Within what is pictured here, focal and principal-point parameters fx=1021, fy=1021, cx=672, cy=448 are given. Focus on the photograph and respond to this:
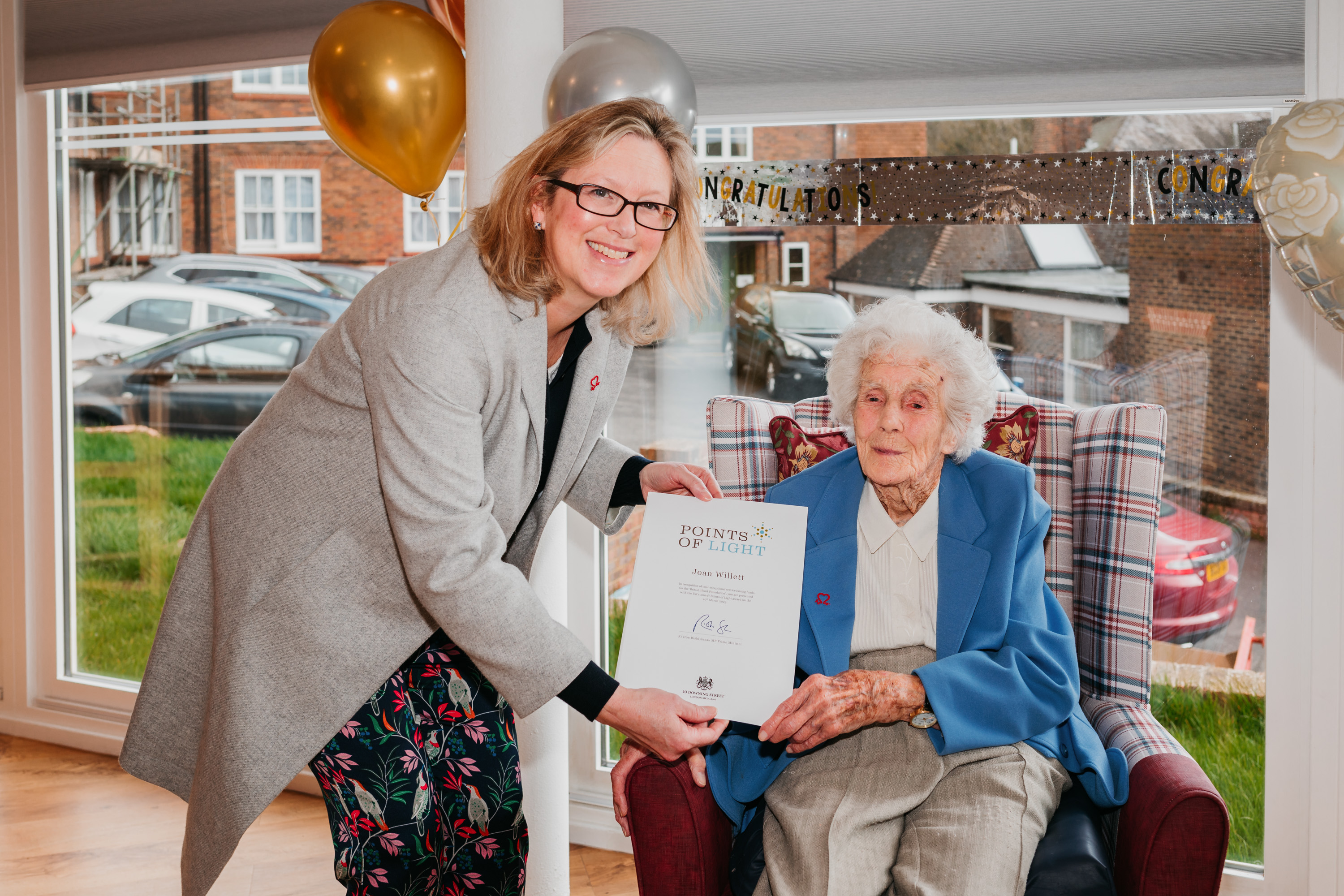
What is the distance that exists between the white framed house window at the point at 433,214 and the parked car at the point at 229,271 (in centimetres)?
31

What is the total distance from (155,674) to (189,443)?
6.58 feet

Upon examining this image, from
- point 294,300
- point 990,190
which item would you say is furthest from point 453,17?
point 990,190

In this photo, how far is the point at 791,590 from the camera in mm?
1647

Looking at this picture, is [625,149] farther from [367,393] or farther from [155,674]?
[155,674]

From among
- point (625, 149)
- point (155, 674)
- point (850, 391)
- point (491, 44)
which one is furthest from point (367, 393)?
point (491, 44)

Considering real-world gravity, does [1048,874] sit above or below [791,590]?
below

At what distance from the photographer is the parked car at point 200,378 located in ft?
10.9

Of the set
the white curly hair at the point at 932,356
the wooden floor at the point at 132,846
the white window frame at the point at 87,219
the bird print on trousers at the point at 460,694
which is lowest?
the wooden floor at the point at 132,846

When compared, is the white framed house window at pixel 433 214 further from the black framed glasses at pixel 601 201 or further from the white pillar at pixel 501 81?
the black framed glasses at pixel 601 201

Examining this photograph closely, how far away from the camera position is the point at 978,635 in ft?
5.57

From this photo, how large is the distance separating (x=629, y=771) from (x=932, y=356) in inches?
34.9

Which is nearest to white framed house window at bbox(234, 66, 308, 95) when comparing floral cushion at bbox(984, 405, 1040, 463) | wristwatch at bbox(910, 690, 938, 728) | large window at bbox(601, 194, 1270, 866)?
large window at bbox(601, 194, 1270, 866)

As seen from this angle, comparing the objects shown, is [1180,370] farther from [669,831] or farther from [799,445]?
[669,831]

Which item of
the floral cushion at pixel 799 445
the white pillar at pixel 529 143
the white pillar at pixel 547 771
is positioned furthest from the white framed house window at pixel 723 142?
the white pillar at pixel 547 771
